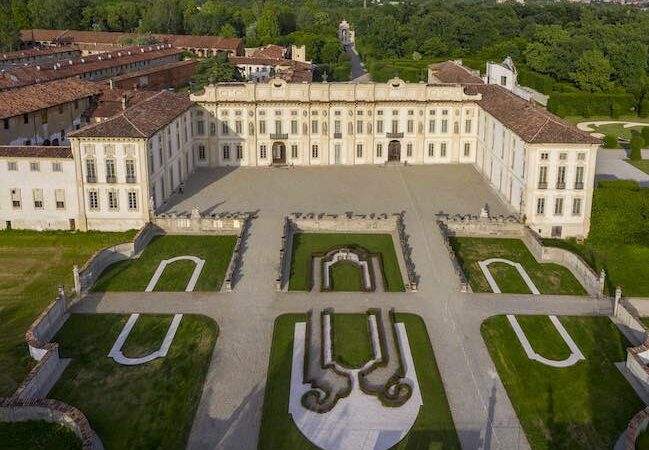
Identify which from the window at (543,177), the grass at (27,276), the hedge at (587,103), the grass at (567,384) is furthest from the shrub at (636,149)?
the grass at (27,276)

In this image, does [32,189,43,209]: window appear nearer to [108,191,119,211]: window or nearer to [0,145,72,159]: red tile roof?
[0,145,72,159]: red tile roof

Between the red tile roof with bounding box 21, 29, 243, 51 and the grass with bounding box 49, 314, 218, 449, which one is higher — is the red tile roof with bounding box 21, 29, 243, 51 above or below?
above

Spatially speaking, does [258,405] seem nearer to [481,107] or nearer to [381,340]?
[381,340]

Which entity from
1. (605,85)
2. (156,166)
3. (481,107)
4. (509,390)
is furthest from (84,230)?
(605,85)

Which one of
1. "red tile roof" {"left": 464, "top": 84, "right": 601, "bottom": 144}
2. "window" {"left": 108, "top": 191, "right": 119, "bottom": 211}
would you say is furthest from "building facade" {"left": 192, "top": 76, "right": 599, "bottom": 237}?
"window" {"left": 108, "top": 191, "right": 119, "bottom": 211}

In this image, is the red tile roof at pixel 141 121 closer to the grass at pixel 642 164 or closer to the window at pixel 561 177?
the window at pixel 561 177

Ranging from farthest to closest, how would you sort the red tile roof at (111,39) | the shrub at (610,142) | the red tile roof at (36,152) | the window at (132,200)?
the red tile roof at (111,39)
the shrub at (610,142)
the window at (132,200)
the red tile roof at (36,152)
